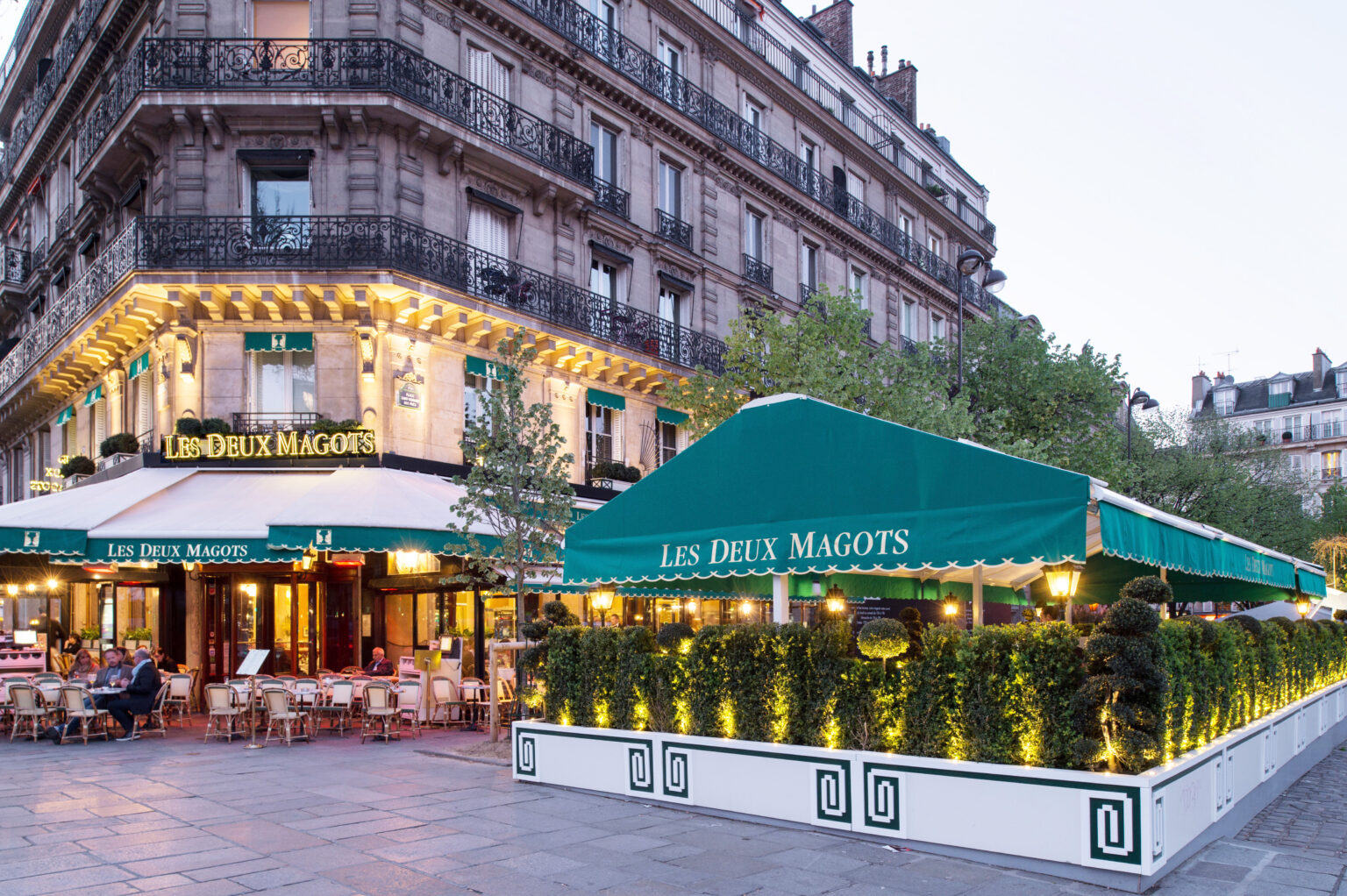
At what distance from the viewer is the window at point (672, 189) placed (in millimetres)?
24328

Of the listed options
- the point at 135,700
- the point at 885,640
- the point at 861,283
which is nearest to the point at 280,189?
the point at 135,700

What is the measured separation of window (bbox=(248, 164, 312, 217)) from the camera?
18172 mm

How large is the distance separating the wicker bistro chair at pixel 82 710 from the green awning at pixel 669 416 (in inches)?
493

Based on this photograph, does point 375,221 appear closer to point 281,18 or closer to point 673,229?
point 281,18

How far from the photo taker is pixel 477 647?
697 inches

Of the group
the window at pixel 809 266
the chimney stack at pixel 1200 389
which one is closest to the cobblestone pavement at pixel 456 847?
the window at pixel 809 266

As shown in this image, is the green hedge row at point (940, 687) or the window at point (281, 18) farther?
the window at point (281, 18)

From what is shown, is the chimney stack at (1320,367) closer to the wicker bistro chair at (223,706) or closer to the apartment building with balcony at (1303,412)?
the apartment building with balcony at (1303,412)

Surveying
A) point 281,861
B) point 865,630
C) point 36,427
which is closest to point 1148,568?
point 865,630

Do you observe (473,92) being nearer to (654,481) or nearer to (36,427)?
(654,481)

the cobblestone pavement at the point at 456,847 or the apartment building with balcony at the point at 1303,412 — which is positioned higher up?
the apartment building with balcony at the point at 1303,412

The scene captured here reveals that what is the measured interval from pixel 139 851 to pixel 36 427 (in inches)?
899

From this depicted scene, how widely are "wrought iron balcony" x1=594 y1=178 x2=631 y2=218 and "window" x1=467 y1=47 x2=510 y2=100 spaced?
2.81 m

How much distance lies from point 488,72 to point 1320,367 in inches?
2612
